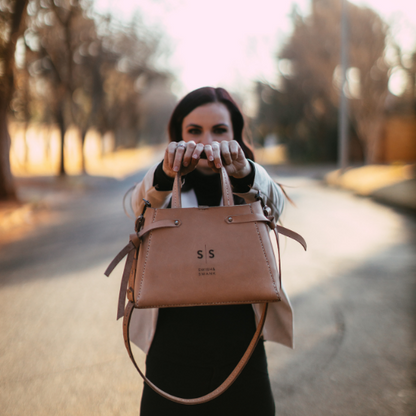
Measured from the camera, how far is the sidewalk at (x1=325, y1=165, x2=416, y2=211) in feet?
35.2

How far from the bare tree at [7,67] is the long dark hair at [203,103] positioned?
387 inches

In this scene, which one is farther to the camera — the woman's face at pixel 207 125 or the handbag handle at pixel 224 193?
the woman's face at pixel 207 125

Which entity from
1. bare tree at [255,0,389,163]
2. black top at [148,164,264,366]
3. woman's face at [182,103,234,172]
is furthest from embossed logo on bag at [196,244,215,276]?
bare tree at [255,0,389,163]

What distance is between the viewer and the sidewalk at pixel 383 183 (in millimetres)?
10734

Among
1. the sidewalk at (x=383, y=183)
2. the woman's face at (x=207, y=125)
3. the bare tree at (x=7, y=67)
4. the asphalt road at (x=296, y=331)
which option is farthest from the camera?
the sidewalk at (x=383, y=183)

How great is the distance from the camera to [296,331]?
3.36 m

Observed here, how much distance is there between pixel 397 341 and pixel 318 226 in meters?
4.82

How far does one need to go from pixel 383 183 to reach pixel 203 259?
44.0ft

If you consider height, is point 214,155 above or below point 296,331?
above

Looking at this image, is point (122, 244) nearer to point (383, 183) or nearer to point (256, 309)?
point (256, 309)

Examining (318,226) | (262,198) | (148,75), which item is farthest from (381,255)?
(148,75)

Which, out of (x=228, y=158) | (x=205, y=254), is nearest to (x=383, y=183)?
(x=228, y=158)

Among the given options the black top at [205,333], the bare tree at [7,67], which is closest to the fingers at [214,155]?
the black top at [205,333]

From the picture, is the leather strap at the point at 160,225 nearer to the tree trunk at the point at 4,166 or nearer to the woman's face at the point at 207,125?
the woman's face at the point at 207,125
